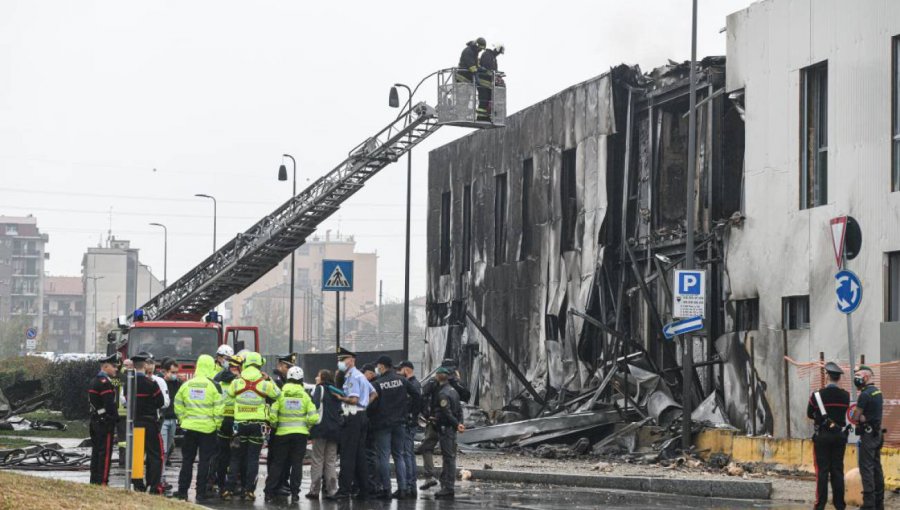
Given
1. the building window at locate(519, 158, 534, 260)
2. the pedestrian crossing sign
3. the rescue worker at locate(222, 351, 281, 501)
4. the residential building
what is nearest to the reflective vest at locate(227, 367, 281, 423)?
the rescue worker at locate(222, 351, 281, 501)

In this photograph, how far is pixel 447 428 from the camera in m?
17.7

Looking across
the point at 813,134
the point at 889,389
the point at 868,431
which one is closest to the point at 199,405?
the point at 868,431

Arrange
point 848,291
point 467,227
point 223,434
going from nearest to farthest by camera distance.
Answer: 1. point 848,291
2. point 223,434
3. point 467,227

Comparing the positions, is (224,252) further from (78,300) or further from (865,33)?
(78,300)

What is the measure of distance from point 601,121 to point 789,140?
26.6ft

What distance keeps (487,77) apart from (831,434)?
16.9 meters

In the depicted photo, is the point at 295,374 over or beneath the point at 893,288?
beneath

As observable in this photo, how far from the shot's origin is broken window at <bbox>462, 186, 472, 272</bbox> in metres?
39.3

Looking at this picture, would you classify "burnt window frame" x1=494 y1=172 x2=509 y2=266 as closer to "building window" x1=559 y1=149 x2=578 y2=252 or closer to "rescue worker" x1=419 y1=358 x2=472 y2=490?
"building window" x1=559 y1=149 x2=578 y2=252

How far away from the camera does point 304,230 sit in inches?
1345

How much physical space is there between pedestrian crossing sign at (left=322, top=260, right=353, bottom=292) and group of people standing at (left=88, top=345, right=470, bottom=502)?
9.66 metres

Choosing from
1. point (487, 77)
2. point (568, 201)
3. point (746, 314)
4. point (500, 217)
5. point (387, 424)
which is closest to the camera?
point (387, 424)

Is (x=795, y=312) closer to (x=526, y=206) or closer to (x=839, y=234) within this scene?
(x=839, y=234)

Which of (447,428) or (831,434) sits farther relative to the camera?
(447,428)
